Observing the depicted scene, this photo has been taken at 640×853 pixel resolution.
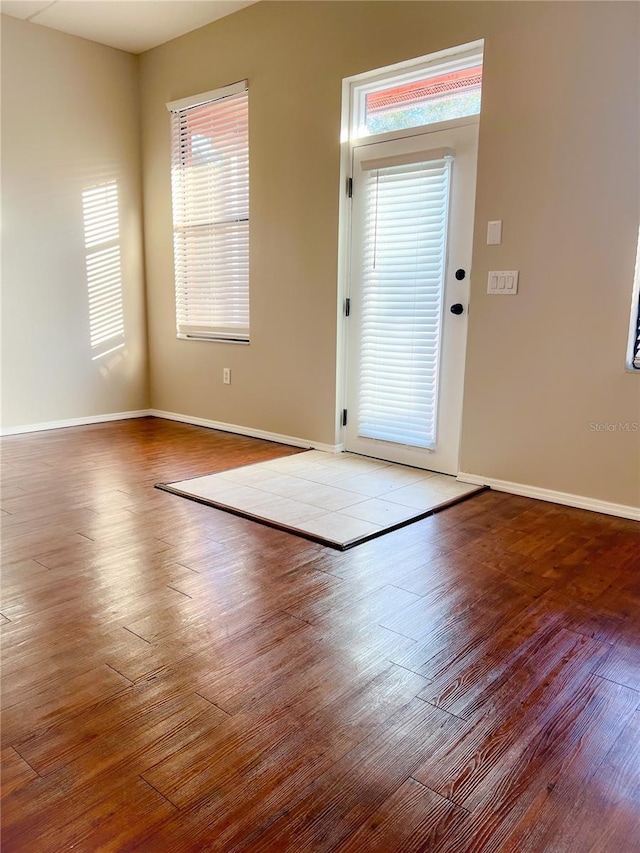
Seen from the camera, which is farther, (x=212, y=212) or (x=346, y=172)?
(x=212, y=212)

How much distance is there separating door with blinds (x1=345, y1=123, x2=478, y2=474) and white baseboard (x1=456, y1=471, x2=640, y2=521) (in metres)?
0.19

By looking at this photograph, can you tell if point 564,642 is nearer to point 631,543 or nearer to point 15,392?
point 631,543

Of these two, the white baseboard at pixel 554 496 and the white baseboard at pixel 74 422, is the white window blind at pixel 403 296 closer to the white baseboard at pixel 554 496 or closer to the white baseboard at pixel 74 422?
the white baseboard at pixel 554 496

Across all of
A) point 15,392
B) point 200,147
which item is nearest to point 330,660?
point 15,392

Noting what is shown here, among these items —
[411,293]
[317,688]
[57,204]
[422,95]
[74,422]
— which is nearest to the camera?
[317,688]

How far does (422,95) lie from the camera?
3.38 metres

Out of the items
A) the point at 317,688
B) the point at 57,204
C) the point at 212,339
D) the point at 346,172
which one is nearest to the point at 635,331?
the point at 346,172

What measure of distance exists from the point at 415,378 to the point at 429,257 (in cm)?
70

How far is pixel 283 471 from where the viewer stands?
359 cm

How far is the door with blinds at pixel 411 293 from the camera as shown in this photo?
3320 millimetres

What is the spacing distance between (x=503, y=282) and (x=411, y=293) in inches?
23.4

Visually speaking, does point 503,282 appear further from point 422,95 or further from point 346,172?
Answer: point 346,172

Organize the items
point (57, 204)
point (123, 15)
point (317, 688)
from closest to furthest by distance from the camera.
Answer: point (317, 688) < point (123, 15) < point (57, 204)

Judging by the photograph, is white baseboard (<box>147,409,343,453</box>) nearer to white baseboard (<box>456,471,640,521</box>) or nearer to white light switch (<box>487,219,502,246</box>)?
white baseboard (<box>456,471,640,521</box>)
